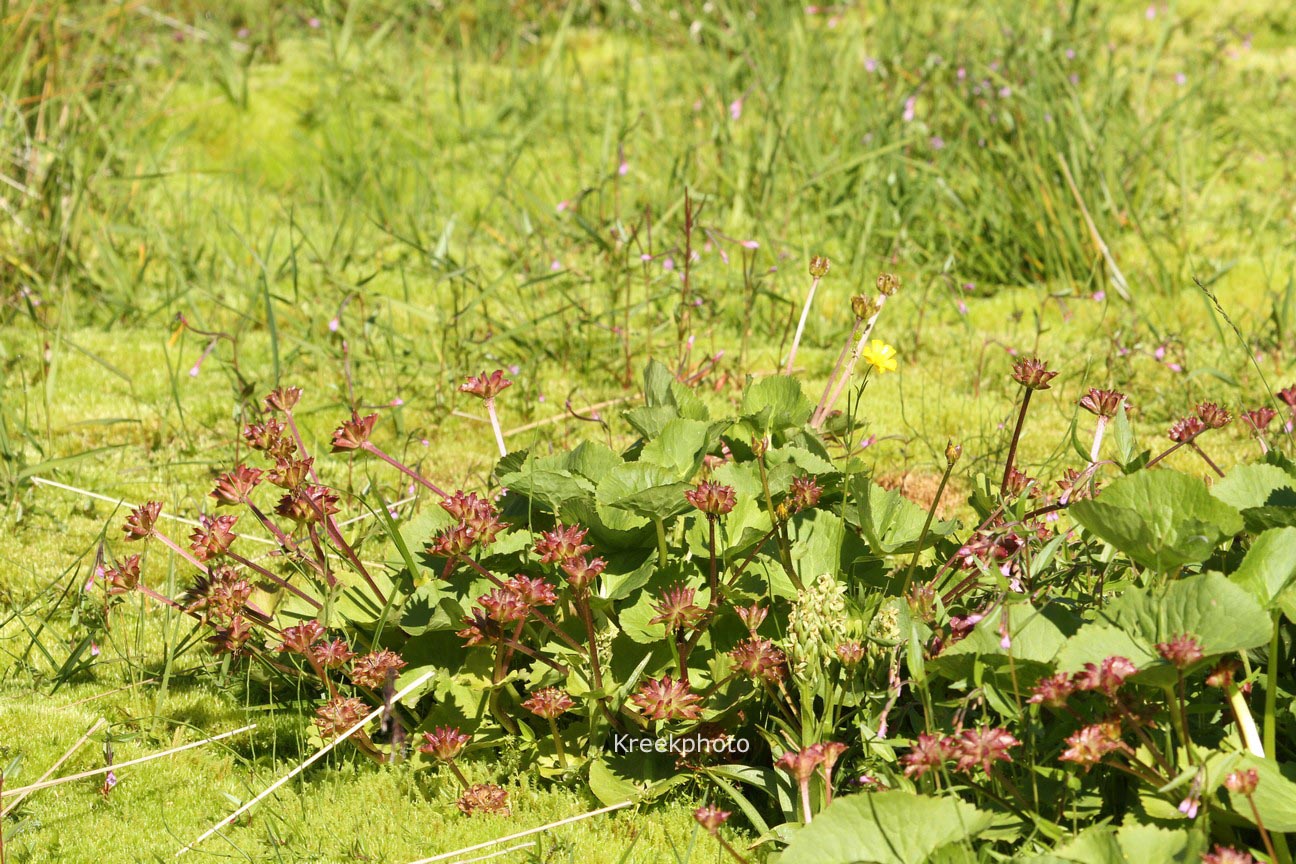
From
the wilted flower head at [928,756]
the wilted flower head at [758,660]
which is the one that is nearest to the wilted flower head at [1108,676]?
the wilted flower head at [928,756]

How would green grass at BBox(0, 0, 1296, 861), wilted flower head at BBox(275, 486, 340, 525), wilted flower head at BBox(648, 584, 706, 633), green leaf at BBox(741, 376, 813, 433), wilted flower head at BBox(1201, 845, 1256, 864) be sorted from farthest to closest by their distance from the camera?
green grass at BBox(0, 0, 1296, 861), green leaf at BBox(741, 376, 813, 433), wilted flower head at BBox(275, 486, 340, 525), wilted flower head at BBox(648, 584, 706, 633), wilted flower head at BBox(1201, 845, 1256, 864)

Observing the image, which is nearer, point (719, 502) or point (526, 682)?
point (719, 502)

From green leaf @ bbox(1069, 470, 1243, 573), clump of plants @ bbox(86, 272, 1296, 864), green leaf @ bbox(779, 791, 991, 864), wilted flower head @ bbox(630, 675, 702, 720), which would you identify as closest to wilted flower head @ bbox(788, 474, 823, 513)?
clump of plants @ bbox(86, 272, 1296, 864)

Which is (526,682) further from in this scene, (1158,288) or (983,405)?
(1158,288)

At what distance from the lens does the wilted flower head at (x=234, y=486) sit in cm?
273

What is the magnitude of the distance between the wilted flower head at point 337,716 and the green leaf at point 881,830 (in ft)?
3.16

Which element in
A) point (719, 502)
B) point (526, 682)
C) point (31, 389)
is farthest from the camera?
point (31, 389)

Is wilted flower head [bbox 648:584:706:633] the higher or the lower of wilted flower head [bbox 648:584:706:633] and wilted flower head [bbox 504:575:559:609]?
the lower

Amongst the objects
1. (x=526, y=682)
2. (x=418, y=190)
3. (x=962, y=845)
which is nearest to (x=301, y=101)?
(x=418, y=190)

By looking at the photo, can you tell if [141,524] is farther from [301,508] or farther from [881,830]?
[881,830]

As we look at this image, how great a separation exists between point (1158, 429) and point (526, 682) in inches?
115

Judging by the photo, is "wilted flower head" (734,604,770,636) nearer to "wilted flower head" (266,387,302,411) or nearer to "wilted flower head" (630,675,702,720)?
"wilted flower head" (630,675,702,720)

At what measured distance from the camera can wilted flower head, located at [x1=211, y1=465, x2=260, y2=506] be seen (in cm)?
273

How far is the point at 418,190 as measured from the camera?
281 inches
